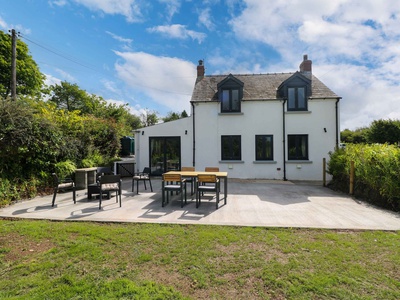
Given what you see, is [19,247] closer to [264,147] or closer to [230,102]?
[230,102]

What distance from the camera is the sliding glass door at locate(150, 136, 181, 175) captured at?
42.7 ft

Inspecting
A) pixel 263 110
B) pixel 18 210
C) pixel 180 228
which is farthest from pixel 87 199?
pixel 263 110

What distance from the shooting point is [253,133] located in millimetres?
12578

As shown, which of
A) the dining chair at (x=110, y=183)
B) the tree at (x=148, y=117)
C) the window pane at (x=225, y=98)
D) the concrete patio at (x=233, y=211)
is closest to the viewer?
the concrete patio at (x=233, y=211)

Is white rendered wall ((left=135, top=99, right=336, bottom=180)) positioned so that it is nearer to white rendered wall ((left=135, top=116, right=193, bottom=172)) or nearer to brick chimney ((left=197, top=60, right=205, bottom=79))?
white rendered wall ((left=135, top=116, right=193, bottom=172))

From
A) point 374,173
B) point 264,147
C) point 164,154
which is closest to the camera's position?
point 374,173

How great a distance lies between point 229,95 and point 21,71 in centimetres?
2152

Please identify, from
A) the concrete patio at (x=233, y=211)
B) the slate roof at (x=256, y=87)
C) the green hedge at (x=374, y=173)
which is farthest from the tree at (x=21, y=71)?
the green hedge at (x=374, y=173)

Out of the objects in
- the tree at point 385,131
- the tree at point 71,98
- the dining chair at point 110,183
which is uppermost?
the tree at point 71,98

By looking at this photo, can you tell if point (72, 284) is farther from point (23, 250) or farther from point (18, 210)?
point (18, 210)

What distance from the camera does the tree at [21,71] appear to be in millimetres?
17983

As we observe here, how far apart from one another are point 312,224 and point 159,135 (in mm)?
10266

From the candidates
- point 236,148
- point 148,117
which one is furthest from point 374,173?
point 148,117

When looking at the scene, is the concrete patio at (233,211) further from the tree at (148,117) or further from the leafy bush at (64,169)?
the tree at (148,117)
